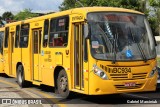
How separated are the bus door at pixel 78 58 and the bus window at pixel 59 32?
0.60 m

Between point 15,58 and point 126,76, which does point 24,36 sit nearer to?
Result: point 15,58

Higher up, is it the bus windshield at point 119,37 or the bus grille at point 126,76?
the bus windshield at point 119,37

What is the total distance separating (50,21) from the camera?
14633 mm

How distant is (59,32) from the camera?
13.8m

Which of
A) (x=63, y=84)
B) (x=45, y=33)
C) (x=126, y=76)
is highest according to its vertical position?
(x=45, y=33)

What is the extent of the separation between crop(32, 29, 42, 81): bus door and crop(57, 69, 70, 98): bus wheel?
2.06 meters

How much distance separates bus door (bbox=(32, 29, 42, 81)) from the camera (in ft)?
51.6

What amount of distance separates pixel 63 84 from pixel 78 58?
4.39 feet

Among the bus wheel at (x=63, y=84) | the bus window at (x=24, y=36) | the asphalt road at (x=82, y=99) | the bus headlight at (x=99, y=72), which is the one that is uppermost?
the bus window at (x=24, y=36)

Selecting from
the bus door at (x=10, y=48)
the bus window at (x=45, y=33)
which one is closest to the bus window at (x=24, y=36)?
the bus door at (x=10, y=48)

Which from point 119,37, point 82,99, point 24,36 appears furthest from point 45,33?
point 119,37

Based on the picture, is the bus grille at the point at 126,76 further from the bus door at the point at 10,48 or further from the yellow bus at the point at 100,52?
the bus door at the point at 10,48

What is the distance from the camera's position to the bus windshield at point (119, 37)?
463 inches

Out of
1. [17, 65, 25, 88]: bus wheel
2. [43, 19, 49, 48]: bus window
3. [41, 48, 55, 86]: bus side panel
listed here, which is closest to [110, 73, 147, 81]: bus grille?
[41, 48, 55, 86]: bus side panel
